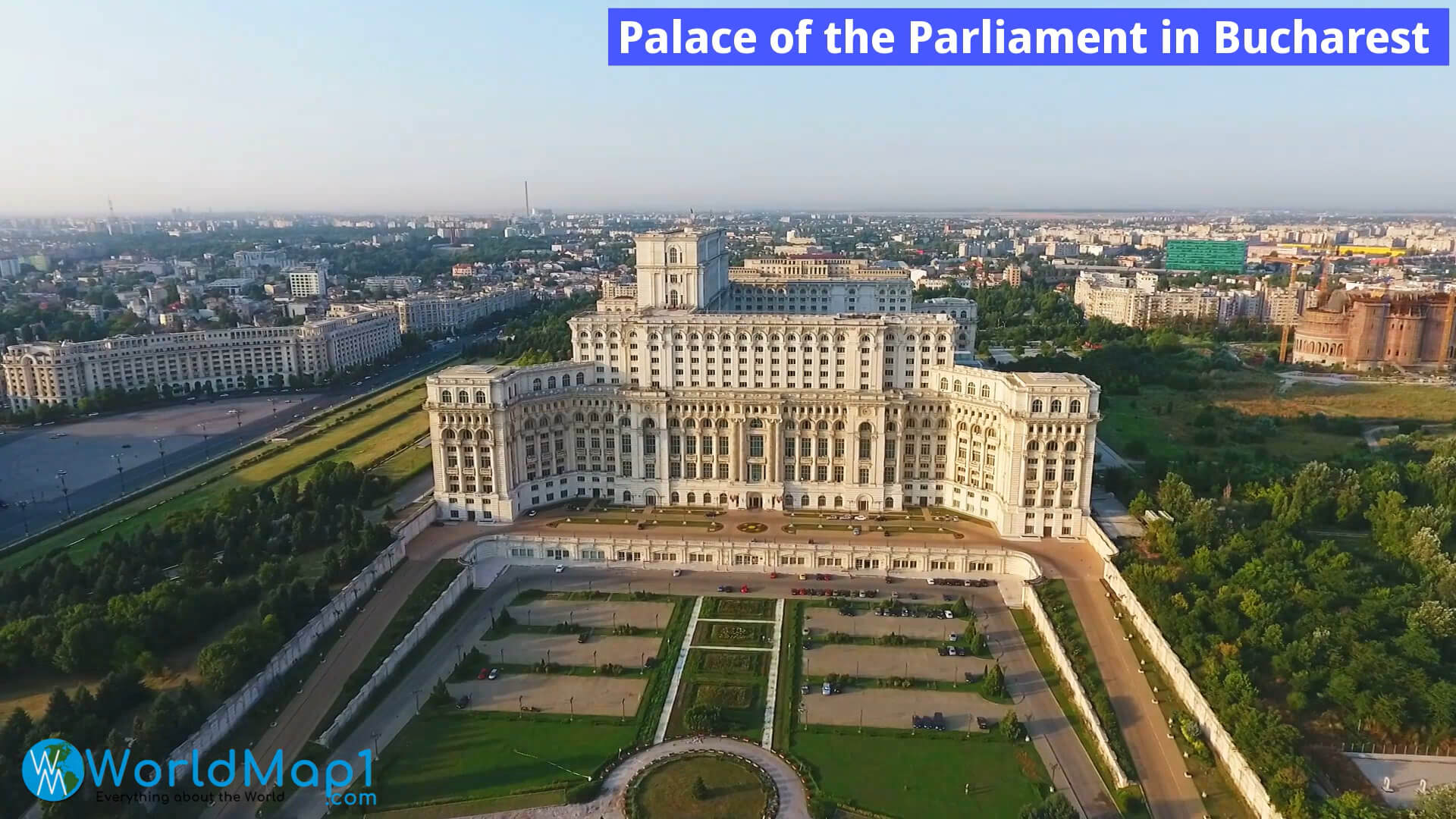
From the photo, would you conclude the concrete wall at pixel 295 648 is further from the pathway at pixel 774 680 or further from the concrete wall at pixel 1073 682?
the concrete wall at pixel 1073 682

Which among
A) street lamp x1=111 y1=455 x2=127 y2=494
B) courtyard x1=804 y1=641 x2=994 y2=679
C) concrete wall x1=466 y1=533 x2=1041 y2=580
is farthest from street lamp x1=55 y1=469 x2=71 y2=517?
courtyard x1=804 y1=641 x2=994 y2=679

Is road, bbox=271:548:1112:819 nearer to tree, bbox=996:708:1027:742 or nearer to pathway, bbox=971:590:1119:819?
pathway, bbox=971:590:1119:819

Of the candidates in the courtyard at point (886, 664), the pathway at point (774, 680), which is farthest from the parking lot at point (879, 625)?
the courtyard at point (886, 664)

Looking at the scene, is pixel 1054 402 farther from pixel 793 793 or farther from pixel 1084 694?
pixel 793 793

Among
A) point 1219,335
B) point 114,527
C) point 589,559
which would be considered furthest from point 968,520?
point 1219,335

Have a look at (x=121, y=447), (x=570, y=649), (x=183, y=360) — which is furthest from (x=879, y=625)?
(x=183, y=360)
